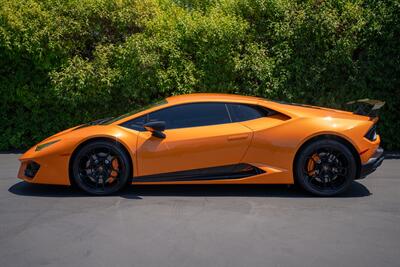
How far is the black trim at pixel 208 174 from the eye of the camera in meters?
6.66

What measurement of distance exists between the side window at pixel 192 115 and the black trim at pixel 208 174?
0.57 meters

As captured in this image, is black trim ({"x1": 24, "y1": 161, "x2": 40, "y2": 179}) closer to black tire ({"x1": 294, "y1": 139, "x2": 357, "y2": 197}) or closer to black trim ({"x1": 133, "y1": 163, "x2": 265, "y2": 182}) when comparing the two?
black trim ({"x1": 133, "y1": 163, "x2": 265, "y2": 182})

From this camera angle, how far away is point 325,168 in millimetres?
6699

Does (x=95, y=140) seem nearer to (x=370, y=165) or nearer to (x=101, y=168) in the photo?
(x=101, y=168)

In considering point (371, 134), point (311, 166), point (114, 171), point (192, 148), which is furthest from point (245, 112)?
point (114, 171)

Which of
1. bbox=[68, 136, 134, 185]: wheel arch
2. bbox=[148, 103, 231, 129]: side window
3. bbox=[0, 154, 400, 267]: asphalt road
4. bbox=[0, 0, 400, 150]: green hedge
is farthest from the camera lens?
bbox=[0, 0, 400, 150]: green hedge

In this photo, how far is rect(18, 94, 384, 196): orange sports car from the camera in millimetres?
6641

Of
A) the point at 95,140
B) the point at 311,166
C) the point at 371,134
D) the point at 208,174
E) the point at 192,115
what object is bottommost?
the point at 208,174

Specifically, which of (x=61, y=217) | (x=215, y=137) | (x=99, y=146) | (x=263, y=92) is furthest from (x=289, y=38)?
(x=61, y=217)

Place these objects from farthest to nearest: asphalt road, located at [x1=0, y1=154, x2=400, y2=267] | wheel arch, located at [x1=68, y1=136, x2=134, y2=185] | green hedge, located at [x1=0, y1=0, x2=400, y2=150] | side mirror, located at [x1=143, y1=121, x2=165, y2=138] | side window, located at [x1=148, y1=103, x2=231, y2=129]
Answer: green hedge, located at [x1=0, y1=0, x2=400, y2=150] → side window, located at [x1=148, y1=103, x2=231, y2=129] → wheel arch, located at [x1=68, y1=136, x2=134, y2=185] → side mirror, located at [x1=143, y1=121, x2=165, y2=138] → asphalt road, located at [x1=0, y1=154, x2=400, y2=267]

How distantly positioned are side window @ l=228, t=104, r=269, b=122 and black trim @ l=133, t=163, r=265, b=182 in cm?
59

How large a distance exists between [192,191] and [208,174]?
42 cm

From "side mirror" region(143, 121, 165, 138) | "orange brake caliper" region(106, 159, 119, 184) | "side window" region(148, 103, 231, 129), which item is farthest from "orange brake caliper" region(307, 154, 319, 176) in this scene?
"orange brake caliper" region(106, 159, 119, 184)

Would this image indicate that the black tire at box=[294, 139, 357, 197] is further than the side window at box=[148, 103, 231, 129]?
No
